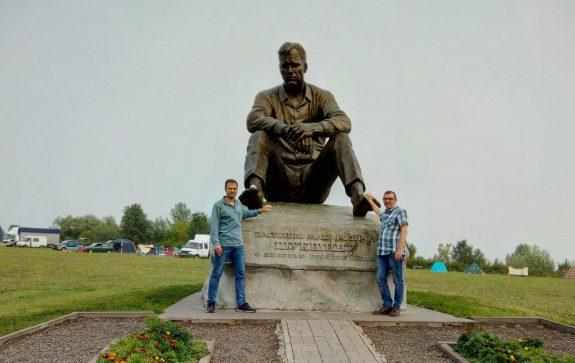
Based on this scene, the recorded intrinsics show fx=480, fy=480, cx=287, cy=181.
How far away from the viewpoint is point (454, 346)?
524cm

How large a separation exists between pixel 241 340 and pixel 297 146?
3.68 metres

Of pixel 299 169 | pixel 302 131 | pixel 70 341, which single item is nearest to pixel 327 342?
pixel 70 341

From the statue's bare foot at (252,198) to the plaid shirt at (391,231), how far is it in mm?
1899

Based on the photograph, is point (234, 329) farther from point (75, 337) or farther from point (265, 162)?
point (265, 162)

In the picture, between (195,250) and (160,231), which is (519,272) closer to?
(195,250)

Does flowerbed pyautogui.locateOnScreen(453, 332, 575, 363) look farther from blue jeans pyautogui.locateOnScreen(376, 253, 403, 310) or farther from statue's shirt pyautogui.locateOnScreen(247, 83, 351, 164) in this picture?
statue's shirt pyautogui.locateOnScreen(247, 83, 351, 164)

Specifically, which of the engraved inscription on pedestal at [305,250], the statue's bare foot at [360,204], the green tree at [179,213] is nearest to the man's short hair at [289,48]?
the statue's bare foot at [360,204]

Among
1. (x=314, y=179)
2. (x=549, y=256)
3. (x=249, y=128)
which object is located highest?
(x=249, y=128)

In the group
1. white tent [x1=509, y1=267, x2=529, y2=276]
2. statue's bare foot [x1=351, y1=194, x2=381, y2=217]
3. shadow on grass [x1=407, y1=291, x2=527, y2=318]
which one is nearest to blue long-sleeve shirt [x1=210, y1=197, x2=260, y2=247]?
statue's bare foot [x1=351, y1=194, x2=381, y2=217]

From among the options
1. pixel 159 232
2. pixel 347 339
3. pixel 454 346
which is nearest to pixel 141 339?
pixel 347 339

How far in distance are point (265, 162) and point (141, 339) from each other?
3774mm

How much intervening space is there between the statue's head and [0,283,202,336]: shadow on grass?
171 inches

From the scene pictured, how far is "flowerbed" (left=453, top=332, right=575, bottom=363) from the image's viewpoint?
4.50 meters

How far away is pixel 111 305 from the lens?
25.8 feet
